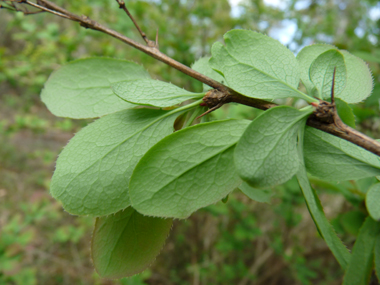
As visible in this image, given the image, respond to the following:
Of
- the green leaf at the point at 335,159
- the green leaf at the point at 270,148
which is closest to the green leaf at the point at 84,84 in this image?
the green leaf at the point at 270,148

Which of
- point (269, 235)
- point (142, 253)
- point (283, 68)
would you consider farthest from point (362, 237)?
point (269, 235)

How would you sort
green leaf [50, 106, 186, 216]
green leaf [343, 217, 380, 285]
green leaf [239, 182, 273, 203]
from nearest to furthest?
1. green leaf [343, 217, 380, 285]
2. green leaf [50, 106, 186, 216]
3. green leaf [239, 182, 273, 203]

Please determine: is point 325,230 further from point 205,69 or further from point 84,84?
point 84,84

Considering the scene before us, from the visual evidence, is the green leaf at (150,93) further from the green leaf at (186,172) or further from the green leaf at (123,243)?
the green leaf at (123,243)

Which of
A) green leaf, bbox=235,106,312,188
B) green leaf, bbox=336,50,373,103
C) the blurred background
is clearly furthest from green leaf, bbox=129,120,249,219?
the blurred background

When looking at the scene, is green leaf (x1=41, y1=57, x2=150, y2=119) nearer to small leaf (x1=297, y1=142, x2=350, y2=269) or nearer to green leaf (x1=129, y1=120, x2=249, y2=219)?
green leaf (x1=129, y1=120, x2=249, y2=219)

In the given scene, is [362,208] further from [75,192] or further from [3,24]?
[3,24]
